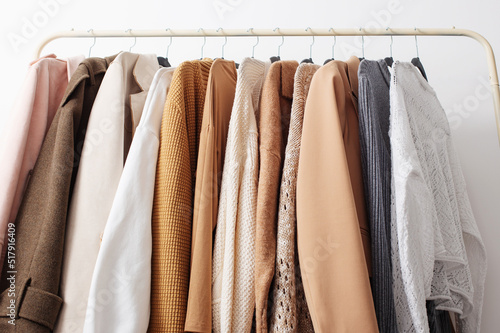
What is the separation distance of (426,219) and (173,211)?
0.47 metres

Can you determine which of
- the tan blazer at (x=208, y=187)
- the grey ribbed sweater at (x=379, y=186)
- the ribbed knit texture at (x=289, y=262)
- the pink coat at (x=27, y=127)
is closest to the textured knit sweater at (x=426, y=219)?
the grey ribbed sweater at (x=379, y=186)

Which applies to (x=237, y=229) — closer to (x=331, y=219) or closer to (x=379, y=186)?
(x=331, y=219)

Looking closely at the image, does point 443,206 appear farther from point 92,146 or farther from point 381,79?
point 92,146

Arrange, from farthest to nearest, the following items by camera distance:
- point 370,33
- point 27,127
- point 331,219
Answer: point 370,33
point 27,127
point 331,219

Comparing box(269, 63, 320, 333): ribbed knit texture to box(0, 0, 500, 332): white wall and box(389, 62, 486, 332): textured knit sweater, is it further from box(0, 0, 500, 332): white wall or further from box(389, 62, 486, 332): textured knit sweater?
box(0, 0, 500, 332): white wall

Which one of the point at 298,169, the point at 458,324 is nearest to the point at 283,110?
the point at 298,169

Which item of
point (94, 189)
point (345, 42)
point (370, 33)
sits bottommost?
point (94, 189)

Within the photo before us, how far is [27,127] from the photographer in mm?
817

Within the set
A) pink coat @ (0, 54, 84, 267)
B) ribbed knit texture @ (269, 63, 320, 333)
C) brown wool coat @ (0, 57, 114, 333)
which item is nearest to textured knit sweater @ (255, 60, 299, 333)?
ribbed knit texture @ (269, 63, 320, 333)

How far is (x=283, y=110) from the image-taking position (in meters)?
0.89

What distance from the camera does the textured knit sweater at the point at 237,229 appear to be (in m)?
0.69

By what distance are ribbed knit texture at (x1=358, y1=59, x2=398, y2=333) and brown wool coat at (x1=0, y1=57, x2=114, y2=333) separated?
1.93 feet

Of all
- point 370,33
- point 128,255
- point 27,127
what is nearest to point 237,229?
point 128,255

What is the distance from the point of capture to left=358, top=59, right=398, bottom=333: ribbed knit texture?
68 centimetres
